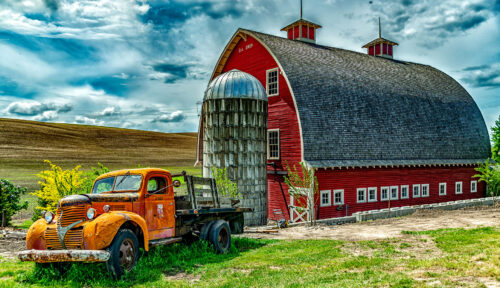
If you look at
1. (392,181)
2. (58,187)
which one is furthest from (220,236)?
(392,181)

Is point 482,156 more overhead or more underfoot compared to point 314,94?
more underfoot

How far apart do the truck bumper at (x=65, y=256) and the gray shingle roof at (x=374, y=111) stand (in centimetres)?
1490

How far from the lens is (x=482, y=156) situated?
32.5 m

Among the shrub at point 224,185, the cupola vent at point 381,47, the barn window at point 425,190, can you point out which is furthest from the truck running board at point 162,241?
the cupola vent at point 381,47

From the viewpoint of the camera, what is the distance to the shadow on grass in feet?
28.7

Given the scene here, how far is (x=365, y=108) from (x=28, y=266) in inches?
817

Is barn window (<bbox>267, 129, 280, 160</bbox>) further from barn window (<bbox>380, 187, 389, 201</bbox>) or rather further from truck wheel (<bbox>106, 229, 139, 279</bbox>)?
truck wheel (<bbox>106, 229, 139, 279</bbox>)

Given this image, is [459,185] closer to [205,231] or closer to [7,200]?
[205,231]

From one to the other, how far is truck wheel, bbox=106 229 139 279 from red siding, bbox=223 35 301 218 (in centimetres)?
1421

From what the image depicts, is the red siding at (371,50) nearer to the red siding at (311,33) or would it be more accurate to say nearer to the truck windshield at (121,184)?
the red siding at (311,33)

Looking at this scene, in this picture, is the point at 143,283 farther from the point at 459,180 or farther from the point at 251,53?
the point at 459,180

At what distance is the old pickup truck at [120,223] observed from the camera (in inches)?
344

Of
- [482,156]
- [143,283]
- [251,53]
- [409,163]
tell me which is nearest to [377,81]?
[409,163]

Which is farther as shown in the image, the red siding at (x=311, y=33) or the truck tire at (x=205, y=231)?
the red siding at (x=311, y=33)
